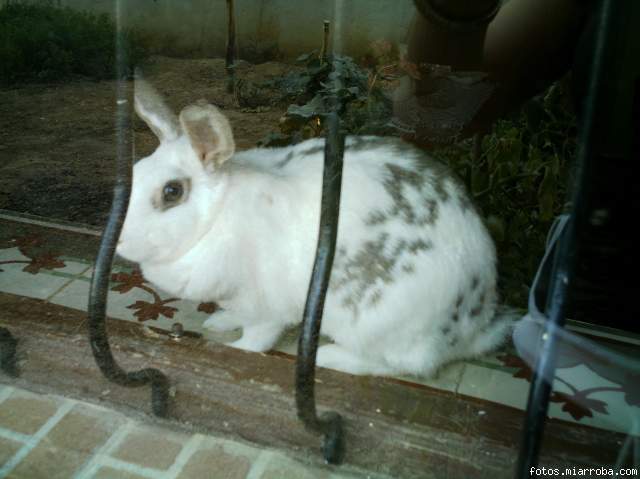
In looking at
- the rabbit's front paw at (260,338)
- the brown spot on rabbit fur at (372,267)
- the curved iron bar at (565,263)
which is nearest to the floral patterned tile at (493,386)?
the curved iron bar at (565,263)

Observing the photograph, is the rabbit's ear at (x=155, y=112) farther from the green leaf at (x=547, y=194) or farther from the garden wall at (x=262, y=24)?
the green leaf at (x=547, y=194)

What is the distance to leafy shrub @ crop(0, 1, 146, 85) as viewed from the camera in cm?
120

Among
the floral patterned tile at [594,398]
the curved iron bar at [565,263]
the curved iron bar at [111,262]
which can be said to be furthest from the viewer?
the curved iron bar at [111,262]

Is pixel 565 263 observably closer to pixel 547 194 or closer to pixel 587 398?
pixel 547 194

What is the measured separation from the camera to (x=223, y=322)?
5.07 ft

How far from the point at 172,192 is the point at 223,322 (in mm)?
422

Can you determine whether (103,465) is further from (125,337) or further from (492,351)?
(492,351)

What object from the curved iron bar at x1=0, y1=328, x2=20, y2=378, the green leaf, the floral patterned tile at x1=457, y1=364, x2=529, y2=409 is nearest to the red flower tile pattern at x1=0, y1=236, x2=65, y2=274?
the curved iron bar at x1=0, y1=328, x2=20, y2=378

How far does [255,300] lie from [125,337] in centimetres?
32

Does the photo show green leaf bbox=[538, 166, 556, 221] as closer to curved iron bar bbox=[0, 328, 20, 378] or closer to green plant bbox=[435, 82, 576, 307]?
green plant bbox=[435, 82, 576, 307]

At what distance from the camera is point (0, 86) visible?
1386mm

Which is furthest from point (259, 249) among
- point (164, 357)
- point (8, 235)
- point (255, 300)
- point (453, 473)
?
point (8, 235)

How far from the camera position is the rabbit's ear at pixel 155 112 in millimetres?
1192

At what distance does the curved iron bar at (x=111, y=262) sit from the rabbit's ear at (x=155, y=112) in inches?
1.1
